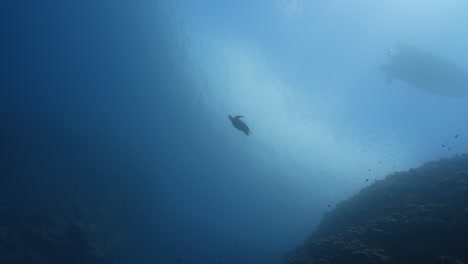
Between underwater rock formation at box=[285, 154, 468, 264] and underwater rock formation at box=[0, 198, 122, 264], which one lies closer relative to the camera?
underwater rock formation at box=[285, 154, 468, 264]

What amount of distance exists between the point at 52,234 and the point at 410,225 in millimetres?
19328

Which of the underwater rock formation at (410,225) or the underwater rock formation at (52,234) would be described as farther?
the underwater rock formation at (52,234)

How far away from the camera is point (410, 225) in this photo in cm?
959

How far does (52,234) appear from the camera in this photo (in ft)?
58.6

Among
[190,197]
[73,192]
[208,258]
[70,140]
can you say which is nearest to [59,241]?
[73,192]

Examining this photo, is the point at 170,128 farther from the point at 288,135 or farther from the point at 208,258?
the point at 208,258

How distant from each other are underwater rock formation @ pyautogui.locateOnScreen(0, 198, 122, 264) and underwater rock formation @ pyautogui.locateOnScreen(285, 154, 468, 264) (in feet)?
48.3

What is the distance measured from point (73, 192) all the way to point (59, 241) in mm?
7711

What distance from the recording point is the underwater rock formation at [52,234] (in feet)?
53.5

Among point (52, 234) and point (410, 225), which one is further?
point (52, 234)

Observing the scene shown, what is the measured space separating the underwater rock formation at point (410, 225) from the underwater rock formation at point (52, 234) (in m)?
14.7

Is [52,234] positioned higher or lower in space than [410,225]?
lower

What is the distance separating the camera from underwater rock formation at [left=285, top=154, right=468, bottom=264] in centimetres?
838

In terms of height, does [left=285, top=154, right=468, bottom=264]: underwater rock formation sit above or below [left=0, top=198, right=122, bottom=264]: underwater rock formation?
above
